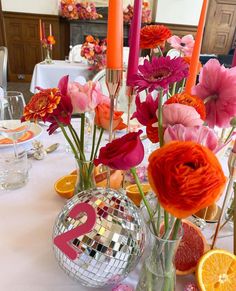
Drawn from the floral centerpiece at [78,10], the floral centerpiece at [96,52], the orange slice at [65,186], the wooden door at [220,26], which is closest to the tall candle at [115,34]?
the orange slice at [65,186]

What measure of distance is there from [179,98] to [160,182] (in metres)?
0.13

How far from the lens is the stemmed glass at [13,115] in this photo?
27.1 inches

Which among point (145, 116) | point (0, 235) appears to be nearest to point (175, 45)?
point (145, 116)

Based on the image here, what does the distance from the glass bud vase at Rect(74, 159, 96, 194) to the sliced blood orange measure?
21 centimetres

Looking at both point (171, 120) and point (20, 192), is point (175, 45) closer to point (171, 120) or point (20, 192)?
point (171, 120)

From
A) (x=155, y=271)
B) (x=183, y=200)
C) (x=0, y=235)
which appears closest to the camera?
(x=183, y=200)

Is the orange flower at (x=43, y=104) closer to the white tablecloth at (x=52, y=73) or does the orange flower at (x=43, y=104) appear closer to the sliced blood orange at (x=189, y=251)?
the sliced blood orange at (x=189, y=251)

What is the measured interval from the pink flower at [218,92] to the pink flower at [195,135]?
0.21 ft

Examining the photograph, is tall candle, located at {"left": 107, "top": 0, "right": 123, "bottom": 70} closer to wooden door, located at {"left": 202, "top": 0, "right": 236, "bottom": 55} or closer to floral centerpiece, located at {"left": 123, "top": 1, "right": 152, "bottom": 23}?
floral centerpiece, located at {"left": 123, "top": 1, "right": 152, "bottom": 23}

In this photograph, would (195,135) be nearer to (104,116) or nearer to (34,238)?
(104,116)

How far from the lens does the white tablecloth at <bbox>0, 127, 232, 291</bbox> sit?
433 millimetres

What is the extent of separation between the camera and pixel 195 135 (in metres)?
0.28

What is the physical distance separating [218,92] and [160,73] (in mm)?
79

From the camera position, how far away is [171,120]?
0.30m
